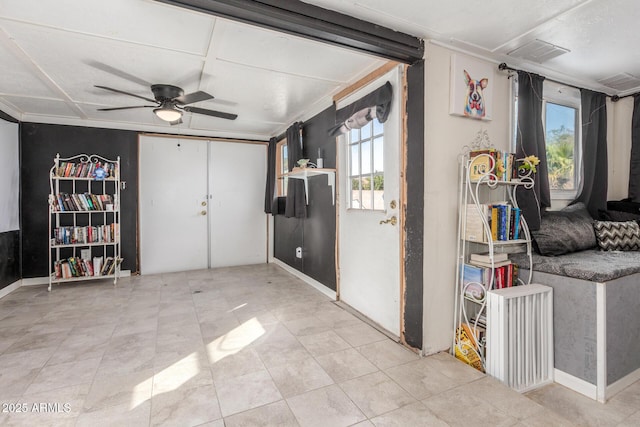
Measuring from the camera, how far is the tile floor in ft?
5.53

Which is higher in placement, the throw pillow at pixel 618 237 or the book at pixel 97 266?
the throw pillow at pixel 618 237

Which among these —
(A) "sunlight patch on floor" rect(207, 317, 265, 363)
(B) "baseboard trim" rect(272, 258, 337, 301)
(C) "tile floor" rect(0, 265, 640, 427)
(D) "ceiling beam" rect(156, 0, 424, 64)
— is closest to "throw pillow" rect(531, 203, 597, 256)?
(C) "tile floor" rect(0, 265, 640, 427)

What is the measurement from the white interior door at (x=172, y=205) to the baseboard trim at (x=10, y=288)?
1442 mm

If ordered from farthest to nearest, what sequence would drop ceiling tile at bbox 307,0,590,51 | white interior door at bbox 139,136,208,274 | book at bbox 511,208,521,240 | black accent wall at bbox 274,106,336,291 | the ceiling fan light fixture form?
white interior door at bbox 139,136,208,274 → black accent wall at bbox 274,106,336,291 → the ceiling fan light fixture → book at bbox 511,208,521,240 → drop ceiling tile at bbox 307,0,590,51

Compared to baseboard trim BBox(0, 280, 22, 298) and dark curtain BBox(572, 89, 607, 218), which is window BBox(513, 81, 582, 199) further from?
baseboard trim BBox(0, 280, 22, 298)

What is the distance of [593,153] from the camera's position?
3162 mm

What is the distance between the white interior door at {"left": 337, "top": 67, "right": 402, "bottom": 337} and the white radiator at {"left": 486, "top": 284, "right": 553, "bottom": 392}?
0.74 meters

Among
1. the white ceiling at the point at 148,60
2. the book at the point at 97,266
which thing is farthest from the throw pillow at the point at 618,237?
the book at the point at 97,266

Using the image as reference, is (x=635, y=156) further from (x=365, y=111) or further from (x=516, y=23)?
(x=365, y=111)

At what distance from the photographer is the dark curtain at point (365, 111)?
2596 millimetres

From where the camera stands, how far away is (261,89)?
132 inches

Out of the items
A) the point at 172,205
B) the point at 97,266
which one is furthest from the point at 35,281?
the point at 172,205

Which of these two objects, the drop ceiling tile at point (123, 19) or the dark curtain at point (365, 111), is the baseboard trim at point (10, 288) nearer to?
the drop ceiling tile at point (123, 19)

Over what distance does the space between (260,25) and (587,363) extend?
2880 mm
